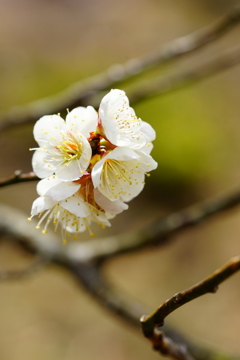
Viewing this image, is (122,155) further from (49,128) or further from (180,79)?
(180,79)

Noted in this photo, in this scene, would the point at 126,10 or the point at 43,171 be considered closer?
the point at 43,171

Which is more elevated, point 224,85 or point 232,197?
point 224,85

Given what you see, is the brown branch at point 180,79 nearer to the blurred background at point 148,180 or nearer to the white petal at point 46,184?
the blurred background at point 148,180

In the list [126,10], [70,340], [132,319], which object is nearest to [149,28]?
[126,10]

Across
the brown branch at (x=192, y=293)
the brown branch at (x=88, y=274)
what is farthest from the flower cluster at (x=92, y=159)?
the brown branch at (x=88, y=274)

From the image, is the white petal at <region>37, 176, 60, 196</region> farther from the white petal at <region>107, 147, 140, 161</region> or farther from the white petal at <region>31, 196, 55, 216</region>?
the white petal at <region>107, 147, 140, 161</region>

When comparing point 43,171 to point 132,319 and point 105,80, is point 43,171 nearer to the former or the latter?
point 105,80

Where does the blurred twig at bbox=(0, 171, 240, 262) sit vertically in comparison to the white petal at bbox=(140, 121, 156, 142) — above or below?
below

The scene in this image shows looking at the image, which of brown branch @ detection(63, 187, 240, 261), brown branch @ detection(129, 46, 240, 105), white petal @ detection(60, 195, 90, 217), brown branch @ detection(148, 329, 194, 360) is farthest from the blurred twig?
white petal @ detection(60, 195, 90, 217)
